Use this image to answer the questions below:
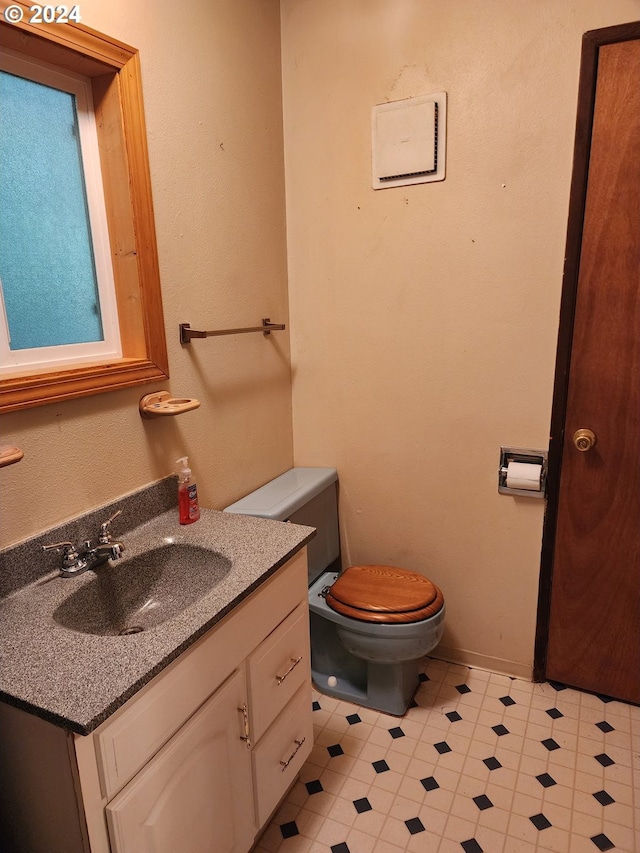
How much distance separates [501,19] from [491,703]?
2.14 meters

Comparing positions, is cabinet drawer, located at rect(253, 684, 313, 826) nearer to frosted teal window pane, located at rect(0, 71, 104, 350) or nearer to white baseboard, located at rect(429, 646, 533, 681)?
Answer: white baseboard, located at rect(429, 646, 533, 681)

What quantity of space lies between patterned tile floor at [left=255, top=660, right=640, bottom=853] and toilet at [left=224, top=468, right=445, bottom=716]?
0.09m

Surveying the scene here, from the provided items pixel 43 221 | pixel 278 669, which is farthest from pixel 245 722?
pixel 43 221

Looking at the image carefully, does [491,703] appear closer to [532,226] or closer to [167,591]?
[167,591]

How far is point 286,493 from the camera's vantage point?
1937mm

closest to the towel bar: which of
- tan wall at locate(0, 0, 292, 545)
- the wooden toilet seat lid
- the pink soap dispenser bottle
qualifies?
tan wall at locate(0, 0, 292, 545)

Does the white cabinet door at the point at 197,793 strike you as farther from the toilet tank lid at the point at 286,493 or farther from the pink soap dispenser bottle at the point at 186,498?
the toilet tank lid at the point at 286,493

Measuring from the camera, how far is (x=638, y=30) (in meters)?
1.48

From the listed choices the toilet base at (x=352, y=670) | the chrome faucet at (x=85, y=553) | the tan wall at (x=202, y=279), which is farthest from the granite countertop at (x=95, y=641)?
the toilet base at (x=352, y=670)

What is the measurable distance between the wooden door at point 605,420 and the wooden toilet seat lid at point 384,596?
0.46 m

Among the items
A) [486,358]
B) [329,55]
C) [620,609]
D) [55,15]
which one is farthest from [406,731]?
[329,55]

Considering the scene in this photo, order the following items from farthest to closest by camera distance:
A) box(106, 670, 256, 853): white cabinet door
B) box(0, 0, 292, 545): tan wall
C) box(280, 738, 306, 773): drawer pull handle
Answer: box(280, 738, 306, 773): drawer pull handle < box(0, 0, 292, 545): tan wall < box(106, 670, 256, 853): white cabinet door

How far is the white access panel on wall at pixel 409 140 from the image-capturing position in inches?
68.2

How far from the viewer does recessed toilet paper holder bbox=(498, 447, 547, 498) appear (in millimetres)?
1802
